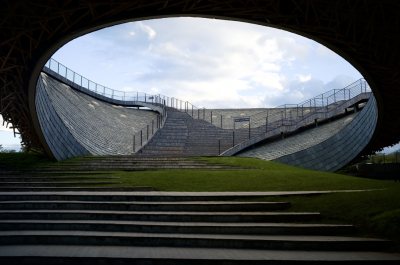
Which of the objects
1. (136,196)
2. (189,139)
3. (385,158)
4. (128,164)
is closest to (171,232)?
(136,196)

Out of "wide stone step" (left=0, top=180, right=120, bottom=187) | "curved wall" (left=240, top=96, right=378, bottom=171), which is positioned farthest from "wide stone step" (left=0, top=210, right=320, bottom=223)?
"curved wall" (left=240, top=96, right=378, bottom=171)

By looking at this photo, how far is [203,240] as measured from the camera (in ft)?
32.1

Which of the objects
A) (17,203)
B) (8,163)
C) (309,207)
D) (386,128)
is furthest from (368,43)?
(8,163)

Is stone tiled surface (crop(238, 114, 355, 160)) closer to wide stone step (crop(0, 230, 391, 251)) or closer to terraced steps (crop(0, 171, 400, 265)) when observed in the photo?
terraced steps (crop(0, 171, 400, 265))

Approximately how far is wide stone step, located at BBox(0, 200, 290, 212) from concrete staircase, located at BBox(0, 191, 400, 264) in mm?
28

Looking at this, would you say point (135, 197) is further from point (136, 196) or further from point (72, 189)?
point (72, 189)

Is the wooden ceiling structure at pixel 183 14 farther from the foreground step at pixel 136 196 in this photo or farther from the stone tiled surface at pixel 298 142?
the stone tiled surface at pixel 298 142

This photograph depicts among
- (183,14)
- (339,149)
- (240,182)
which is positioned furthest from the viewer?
(339,149)

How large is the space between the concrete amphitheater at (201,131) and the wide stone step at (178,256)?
16674 millimetres

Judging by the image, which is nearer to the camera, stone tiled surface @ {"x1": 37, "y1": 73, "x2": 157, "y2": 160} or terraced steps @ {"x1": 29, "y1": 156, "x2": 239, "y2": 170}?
terraced steps @ {"x1": 29, "y1": 156, "x2": 239, "y2": 170}

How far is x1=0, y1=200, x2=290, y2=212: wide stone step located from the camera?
40.6 ft

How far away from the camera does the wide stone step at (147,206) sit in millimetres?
12375

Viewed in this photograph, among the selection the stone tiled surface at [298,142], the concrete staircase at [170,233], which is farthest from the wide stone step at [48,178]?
the stone tiled surface at [298,142]

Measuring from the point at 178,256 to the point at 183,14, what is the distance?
462 inches
